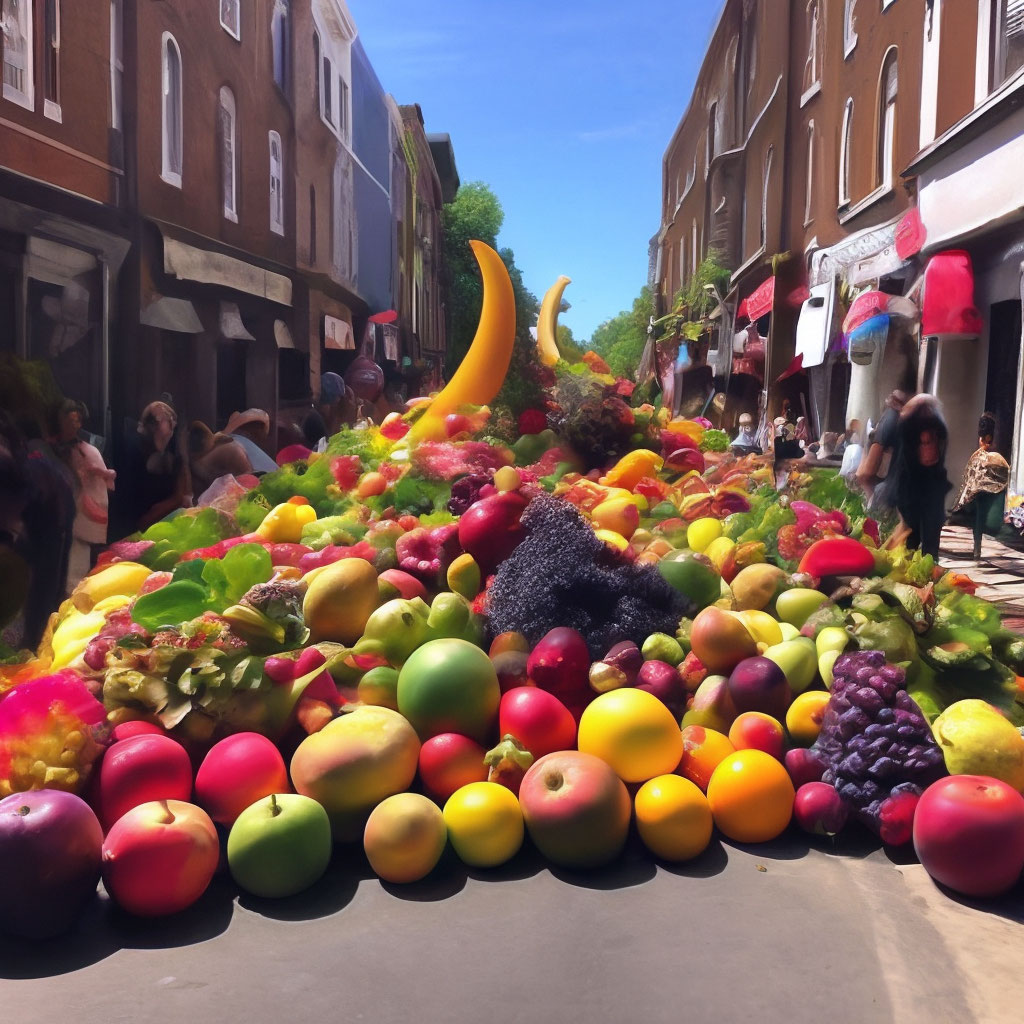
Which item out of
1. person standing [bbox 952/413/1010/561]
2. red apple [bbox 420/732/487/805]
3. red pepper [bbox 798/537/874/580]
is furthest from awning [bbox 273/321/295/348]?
person standing [bbox 952/413/1010/561]

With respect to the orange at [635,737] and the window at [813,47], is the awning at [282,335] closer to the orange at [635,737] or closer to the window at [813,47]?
the orange at [635,737]

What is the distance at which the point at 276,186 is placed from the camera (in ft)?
10.7

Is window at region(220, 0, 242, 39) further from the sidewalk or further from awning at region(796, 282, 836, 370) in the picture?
the sidewalk

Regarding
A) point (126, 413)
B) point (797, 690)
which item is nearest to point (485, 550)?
point (797, 690)

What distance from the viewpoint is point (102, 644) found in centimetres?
230

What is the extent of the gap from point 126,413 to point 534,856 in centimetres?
180

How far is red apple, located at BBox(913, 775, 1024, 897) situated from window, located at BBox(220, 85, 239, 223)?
2.69m

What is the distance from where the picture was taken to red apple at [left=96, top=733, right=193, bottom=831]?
78.3 inches

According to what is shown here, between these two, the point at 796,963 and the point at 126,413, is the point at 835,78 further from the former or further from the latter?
the point at 796,963

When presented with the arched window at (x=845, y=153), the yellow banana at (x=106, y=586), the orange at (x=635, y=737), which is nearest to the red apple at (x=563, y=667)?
the orange at (x=635, y=737)

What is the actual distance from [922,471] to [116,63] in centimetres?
281

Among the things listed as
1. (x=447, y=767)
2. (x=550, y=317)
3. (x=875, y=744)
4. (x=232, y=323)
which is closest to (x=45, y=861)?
(x=447, y=767)

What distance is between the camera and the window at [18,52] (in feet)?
8.05

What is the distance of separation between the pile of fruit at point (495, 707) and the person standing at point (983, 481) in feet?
0.81
